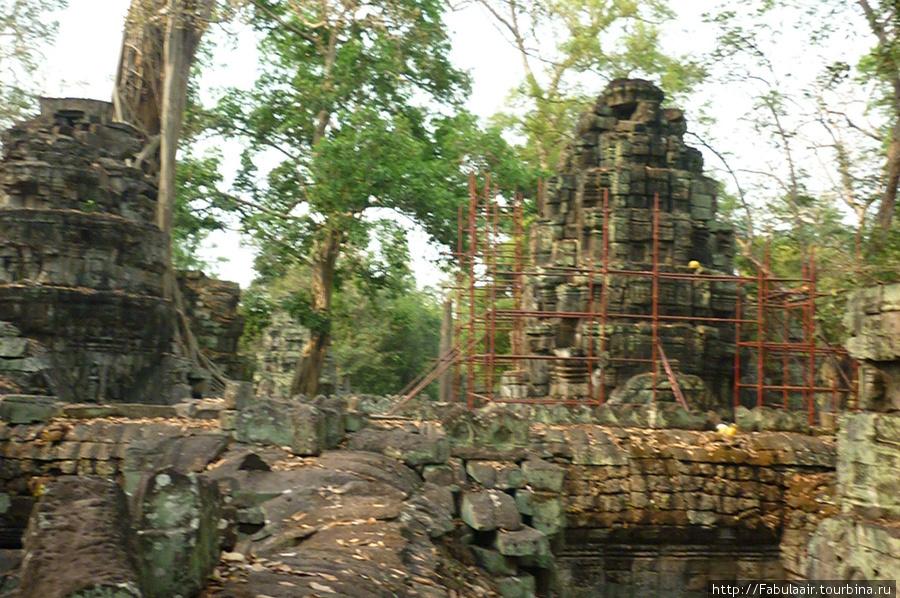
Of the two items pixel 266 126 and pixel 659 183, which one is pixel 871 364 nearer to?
pixel 659 183

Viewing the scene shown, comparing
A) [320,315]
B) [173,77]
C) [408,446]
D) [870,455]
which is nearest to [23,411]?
[408,446]

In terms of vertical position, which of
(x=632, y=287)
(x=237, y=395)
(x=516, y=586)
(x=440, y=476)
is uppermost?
(x=632, y=287)

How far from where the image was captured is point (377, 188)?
21578mm

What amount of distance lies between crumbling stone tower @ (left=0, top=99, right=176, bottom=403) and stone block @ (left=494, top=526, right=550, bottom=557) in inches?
317

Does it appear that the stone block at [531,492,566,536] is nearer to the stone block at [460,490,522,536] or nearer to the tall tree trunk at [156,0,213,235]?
the stone block at [460,490,522,536]

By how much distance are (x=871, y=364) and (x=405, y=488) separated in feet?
15.4

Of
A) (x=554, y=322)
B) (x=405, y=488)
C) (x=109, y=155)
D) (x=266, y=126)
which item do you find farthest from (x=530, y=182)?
(x=405, y=488)

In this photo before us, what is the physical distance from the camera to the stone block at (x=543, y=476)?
7.57 metres

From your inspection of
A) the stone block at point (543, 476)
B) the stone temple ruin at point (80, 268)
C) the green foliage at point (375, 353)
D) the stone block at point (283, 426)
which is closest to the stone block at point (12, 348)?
the stone temple ruin at point (80, 268)

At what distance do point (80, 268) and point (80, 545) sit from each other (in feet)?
37.2

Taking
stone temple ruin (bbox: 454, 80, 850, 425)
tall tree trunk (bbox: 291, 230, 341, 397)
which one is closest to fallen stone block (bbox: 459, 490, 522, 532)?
→ stone temple ruin (bbox: 454, 80, 850, 425)

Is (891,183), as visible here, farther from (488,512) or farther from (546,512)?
(488,512)

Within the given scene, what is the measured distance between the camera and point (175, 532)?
3.86 m

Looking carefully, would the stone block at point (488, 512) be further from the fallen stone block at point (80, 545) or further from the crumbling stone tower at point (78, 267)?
the crumbling stone tower at point (78, 267)
